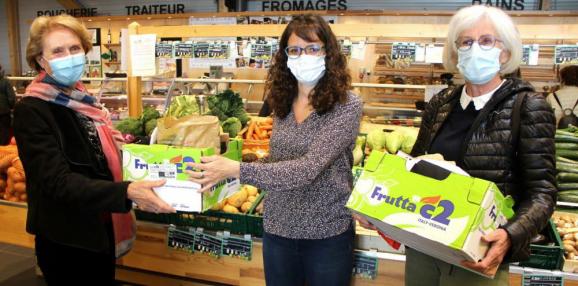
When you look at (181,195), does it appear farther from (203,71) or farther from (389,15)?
(203,71)

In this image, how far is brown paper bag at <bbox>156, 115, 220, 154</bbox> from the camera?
183 centimetres

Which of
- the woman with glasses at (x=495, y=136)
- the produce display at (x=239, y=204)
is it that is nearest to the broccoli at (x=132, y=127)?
the produce display at (x=239, y=204)

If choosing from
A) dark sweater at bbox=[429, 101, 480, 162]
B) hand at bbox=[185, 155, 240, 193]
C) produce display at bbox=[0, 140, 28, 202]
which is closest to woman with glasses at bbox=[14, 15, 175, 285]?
hand at bbox=[185, 155, 240, 193]

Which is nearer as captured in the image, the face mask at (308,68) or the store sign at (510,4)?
the face mask at (308,68)

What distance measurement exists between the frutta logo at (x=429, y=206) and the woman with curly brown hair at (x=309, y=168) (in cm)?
35

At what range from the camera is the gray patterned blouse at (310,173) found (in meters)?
1.63

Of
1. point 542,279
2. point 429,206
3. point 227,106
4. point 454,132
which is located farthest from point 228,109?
point 429,206

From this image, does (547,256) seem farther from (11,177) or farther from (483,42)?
(11,177)

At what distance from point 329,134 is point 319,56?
331 millimetres

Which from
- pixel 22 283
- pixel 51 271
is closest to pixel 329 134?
pixel 51 271

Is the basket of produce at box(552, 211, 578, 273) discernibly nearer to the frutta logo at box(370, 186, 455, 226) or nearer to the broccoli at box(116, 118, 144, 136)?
the frutta logo at box(370, 186, 455, 226)

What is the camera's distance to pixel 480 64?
58.6 inches

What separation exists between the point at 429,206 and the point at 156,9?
1104 cm

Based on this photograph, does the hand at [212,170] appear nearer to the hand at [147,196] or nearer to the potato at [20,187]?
the hand at [147,196]
